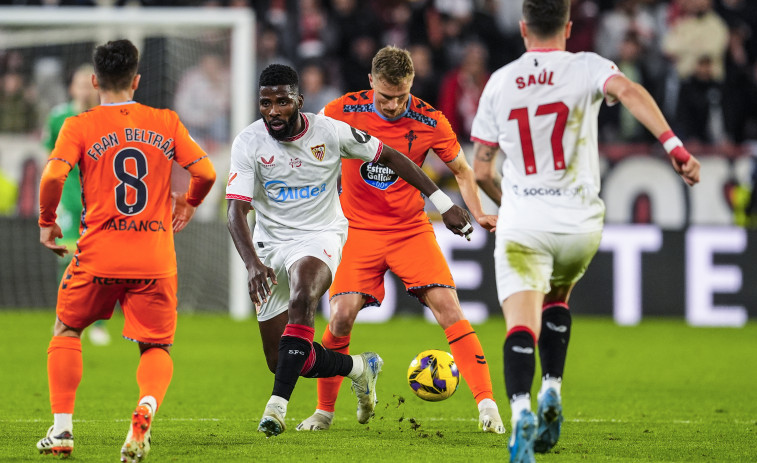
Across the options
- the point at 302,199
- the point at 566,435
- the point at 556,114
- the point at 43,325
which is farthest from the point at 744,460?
the point at 43,325

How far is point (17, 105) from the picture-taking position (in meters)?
14.9

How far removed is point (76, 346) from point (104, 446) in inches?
22.8

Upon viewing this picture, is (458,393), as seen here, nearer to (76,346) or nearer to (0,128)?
(76,346)

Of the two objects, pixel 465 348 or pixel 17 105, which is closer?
pixel 465 348

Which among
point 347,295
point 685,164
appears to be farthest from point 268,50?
point 685,164

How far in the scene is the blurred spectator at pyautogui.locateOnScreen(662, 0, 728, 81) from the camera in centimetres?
1591

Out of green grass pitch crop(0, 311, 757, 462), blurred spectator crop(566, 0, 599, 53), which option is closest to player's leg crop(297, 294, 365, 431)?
green grass pitch crop(0, 311, 757, 462)

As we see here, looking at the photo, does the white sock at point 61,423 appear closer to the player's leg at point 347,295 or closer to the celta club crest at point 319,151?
the player's leg at point 347,295

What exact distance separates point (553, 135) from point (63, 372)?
255cm

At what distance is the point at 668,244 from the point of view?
1399 centimetres

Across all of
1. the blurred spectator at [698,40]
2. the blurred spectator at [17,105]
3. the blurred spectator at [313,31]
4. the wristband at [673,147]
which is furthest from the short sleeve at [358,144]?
the blurred spectator at [698,40]

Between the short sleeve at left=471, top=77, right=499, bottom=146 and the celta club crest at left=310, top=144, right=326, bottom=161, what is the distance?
1241mm

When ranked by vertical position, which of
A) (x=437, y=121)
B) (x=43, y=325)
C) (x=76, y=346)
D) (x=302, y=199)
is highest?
(x=437, y=121)

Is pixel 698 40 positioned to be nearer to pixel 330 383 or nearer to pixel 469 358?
pixel 469 358
